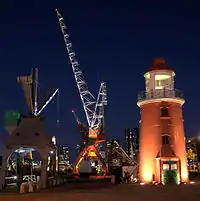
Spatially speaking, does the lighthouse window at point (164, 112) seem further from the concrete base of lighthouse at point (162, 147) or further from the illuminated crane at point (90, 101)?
the illuminated crane at point (90, 101)

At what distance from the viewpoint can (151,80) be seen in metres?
37.7

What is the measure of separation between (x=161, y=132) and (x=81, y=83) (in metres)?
55.2

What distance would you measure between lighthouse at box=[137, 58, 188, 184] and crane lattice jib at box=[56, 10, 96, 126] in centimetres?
5076

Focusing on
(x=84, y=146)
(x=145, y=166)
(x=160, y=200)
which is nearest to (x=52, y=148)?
(x=145, y=166)

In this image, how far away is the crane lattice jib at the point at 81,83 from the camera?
8516cm

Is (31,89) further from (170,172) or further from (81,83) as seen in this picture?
(81,83)

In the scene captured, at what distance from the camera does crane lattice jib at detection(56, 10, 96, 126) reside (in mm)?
85162

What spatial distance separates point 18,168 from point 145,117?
62.2ft

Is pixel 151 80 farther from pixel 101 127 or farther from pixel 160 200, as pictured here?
pixel 101 127

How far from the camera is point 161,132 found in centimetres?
3638

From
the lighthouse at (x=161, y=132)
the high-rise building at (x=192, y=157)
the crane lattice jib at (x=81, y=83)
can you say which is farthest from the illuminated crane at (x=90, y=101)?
the lighthouse at (x=161, y=132)

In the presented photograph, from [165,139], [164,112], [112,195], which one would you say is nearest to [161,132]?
[165,139]

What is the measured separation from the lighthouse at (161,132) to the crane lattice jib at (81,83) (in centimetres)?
5076

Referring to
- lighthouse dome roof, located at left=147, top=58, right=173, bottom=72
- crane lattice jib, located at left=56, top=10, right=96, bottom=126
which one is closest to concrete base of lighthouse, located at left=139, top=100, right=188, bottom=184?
lighthouse dome roof, located at left=147, top=58, right=173, bottom=72
